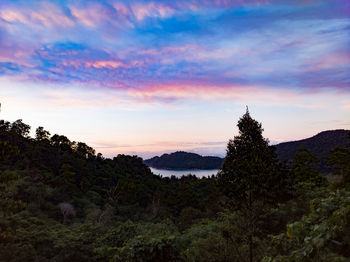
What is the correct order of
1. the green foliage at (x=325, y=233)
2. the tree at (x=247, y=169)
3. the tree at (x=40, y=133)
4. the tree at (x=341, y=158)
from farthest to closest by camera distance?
the tree at (x=40, y=133) < the tree at (x=341, y=158) < the tree at (x=247, y=169) < the green foliage at (x=325, y=233)

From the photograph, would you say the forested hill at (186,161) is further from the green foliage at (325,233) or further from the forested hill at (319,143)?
the green foliage at (325,233)

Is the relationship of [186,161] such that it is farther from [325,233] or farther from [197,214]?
[325,233]

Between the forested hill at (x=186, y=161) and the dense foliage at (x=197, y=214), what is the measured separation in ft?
427

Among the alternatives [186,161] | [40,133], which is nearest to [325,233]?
[40,133]

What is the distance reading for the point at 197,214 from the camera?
1372 inches

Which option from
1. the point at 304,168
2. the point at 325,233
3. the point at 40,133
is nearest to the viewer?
the point at 325,233

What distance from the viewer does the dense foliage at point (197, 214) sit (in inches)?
112

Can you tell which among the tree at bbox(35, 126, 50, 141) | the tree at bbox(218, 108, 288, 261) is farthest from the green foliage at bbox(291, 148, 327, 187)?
the tree at bbox(35, 126, 50, 141)

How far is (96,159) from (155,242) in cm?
5902

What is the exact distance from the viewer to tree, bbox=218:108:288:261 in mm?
11336

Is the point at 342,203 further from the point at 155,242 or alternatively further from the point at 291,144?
the point at 291,144

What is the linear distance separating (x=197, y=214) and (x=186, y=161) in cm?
14802

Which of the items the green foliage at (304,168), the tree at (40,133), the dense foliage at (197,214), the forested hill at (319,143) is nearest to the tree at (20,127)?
the tree at (40,133)

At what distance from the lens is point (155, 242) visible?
7000 mm
